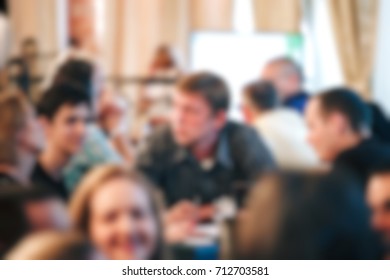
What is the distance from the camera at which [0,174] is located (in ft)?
8.04

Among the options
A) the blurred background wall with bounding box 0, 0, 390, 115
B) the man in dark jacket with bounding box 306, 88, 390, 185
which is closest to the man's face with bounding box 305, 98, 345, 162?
the man in dark jacket with bounding box 306, 88, 390, 185

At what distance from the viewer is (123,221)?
2064 mm

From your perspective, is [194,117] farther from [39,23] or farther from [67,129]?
[39,23]

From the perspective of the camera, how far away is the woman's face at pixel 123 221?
6.70 feet

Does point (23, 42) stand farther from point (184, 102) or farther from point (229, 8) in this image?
point (184, 102)

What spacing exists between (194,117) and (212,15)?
3.93 metres

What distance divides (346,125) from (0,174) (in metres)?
1.30

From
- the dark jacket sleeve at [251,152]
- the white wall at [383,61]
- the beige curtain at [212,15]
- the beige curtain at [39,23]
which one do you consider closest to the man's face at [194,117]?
the dark jacket sleeve at [251,152]

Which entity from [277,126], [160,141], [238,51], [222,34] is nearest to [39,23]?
[222,34]

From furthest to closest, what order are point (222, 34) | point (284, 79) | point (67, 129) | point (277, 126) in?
point (222, 34) < point (284, 79) < point (277, 126) < point (67, 129)

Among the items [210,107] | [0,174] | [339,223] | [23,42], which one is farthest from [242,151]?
[23,42]

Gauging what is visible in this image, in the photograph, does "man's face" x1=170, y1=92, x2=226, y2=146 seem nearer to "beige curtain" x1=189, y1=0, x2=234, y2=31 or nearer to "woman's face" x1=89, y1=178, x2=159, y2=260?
"woman's face" x1=89, y1=178, x2=159, y2=260

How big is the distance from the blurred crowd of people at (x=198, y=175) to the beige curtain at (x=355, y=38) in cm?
166

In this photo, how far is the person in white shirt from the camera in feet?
10.7
